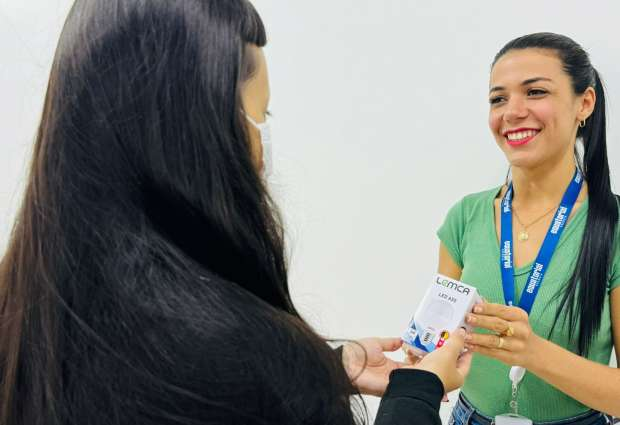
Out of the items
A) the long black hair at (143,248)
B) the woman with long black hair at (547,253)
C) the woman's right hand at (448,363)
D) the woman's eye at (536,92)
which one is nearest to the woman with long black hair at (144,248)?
the long black hair at (143,248)

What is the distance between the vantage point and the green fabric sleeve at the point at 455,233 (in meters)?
1.31

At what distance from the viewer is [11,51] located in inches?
74.2

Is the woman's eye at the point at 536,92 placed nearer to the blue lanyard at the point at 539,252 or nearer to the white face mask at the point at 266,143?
the blue lanyard at the point at 539,252

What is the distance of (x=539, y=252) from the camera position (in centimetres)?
114

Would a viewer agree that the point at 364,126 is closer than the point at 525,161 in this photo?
No

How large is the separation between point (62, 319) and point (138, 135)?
186 mm

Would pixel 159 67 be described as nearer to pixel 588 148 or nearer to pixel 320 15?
Result: pixel 588 148

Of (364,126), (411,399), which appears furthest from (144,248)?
(364,126)

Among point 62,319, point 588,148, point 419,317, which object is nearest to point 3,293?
point 62,319

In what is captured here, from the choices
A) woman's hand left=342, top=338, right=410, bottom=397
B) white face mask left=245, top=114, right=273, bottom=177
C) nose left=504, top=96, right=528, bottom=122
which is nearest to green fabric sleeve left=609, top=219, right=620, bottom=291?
nose left=504, top=96, right=528, bottom=122

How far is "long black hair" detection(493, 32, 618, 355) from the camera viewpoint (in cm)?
106

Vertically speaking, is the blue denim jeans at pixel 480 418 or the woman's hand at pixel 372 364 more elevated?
the woman's hand at pixel 372 364

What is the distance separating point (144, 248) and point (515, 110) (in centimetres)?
93

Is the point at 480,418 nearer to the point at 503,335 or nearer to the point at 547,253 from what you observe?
the point at 503,335
